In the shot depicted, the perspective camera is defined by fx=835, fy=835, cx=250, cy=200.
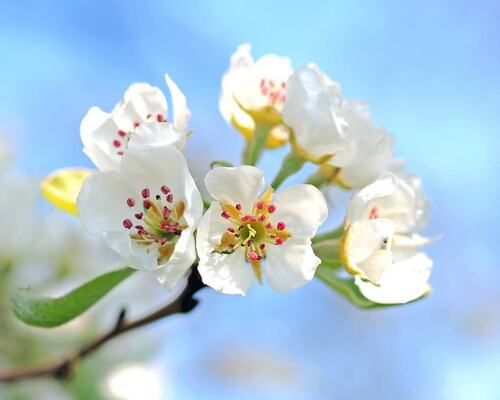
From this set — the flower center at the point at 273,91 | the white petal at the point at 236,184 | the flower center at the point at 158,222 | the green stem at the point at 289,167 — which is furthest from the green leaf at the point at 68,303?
the flower center at the point at 273,91

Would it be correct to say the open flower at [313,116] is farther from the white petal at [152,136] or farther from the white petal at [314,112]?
the white petal at [152,136]

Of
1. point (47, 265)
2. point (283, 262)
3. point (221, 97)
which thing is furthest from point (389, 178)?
point (47, 265)

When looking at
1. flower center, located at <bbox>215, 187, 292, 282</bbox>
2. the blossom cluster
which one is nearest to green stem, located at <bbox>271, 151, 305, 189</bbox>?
the blossom cluster

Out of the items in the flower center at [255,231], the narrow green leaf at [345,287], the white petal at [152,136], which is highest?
the white petal at [152,136]

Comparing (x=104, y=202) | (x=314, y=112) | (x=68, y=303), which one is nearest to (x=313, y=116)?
(x=314, y=112)

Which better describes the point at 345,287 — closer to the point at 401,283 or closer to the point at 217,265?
the point at 401,283

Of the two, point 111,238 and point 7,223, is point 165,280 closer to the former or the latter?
point 111,238
